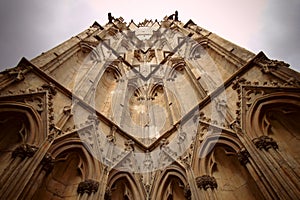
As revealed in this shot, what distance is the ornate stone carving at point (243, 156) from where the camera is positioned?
573 cm

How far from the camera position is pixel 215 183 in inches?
241

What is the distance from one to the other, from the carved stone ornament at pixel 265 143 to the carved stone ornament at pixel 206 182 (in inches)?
55.2

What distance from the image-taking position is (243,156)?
582 centimetres

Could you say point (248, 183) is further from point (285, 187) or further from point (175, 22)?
point (175, 22)

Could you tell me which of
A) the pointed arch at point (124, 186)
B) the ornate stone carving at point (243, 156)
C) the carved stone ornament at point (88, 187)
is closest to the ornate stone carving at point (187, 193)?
the pointed arch at point (124, 186)

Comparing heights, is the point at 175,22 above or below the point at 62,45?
above

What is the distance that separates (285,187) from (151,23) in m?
29.6

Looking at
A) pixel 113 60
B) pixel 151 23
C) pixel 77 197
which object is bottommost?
pixel 77 197

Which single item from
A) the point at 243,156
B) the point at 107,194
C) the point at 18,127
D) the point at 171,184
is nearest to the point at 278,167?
the point at 243,156

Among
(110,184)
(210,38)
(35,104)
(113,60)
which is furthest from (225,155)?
(113,60)

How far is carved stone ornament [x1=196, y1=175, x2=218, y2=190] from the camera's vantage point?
19.7 feet

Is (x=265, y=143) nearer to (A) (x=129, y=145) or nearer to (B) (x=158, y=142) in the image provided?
(B) (x=158, y=142)

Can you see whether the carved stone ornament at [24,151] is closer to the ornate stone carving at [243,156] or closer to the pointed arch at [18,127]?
the pointed arch at [18,127]

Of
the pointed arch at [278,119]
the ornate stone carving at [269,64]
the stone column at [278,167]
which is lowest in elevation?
the stone column at [278,167]
